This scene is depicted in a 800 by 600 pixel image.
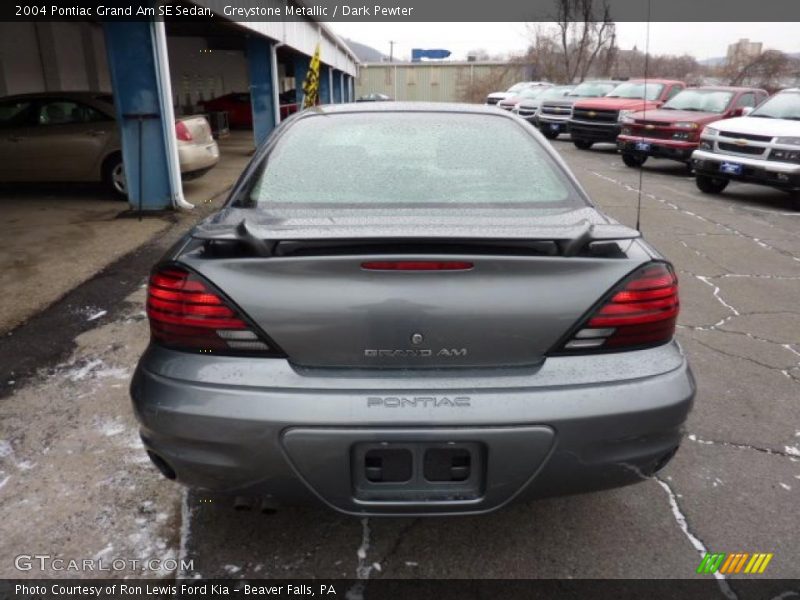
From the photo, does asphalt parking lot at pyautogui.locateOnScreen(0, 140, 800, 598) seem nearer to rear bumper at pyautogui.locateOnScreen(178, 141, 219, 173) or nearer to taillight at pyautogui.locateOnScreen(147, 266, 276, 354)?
taillight at pyautogui.locateOnScreen(147, 266, 276, 354)

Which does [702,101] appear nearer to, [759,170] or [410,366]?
[759,170]

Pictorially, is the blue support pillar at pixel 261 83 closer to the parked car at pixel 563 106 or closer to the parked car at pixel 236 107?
the parked car at pixel 236 107

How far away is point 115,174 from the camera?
8.87 meters

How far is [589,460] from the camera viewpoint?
6.07 feet

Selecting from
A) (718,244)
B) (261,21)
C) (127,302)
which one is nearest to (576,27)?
(261,21)

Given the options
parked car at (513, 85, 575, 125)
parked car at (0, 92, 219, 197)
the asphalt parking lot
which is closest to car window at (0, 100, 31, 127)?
parked car at (0, 92, 219, 197)

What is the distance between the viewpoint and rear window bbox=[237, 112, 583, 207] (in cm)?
238

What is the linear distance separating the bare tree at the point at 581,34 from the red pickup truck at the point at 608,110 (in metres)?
18.5

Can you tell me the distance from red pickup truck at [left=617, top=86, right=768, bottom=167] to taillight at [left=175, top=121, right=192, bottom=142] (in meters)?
7.95

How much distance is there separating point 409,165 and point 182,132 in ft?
23.3

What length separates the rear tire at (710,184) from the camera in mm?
10594

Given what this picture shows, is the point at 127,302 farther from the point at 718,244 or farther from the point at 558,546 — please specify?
the point at 718,244

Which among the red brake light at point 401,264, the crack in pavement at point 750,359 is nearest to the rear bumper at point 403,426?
the red brake light at point 401,264

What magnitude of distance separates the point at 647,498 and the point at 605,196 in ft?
26.4
